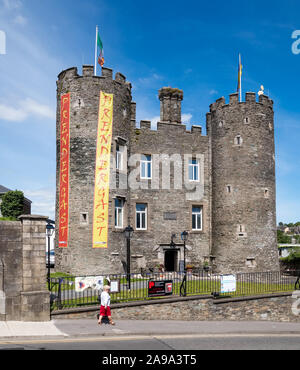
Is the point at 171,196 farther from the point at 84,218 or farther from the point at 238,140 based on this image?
the point at 84,218

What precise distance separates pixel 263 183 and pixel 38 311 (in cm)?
2059

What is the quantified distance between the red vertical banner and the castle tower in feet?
37.6

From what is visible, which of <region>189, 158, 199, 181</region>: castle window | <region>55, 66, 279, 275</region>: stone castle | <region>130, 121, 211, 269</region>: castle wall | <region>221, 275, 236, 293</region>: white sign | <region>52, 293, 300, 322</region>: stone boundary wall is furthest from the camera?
<region>189, 158, 199, 181</region>: castle window

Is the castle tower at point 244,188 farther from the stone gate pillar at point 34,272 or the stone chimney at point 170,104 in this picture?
the stone gate pillar at point 34,272

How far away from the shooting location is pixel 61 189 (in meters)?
25.8

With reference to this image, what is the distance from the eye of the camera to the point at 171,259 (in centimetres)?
2977

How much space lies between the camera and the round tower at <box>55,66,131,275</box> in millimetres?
24344

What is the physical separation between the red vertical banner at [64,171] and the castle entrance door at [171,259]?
814 cm

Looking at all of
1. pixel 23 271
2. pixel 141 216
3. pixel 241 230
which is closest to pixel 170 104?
pixel 141 216

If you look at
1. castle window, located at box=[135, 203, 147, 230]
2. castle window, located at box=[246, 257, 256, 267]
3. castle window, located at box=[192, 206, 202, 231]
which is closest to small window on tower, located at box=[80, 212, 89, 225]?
castle window, located at box=[135, 203, 147, 230]

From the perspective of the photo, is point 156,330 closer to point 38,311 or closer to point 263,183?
point 38,311

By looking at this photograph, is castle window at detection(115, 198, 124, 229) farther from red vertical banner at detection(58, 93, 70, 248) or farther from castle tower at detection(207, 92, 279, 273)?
castle tower at detection(207, 92, 279, 273)
